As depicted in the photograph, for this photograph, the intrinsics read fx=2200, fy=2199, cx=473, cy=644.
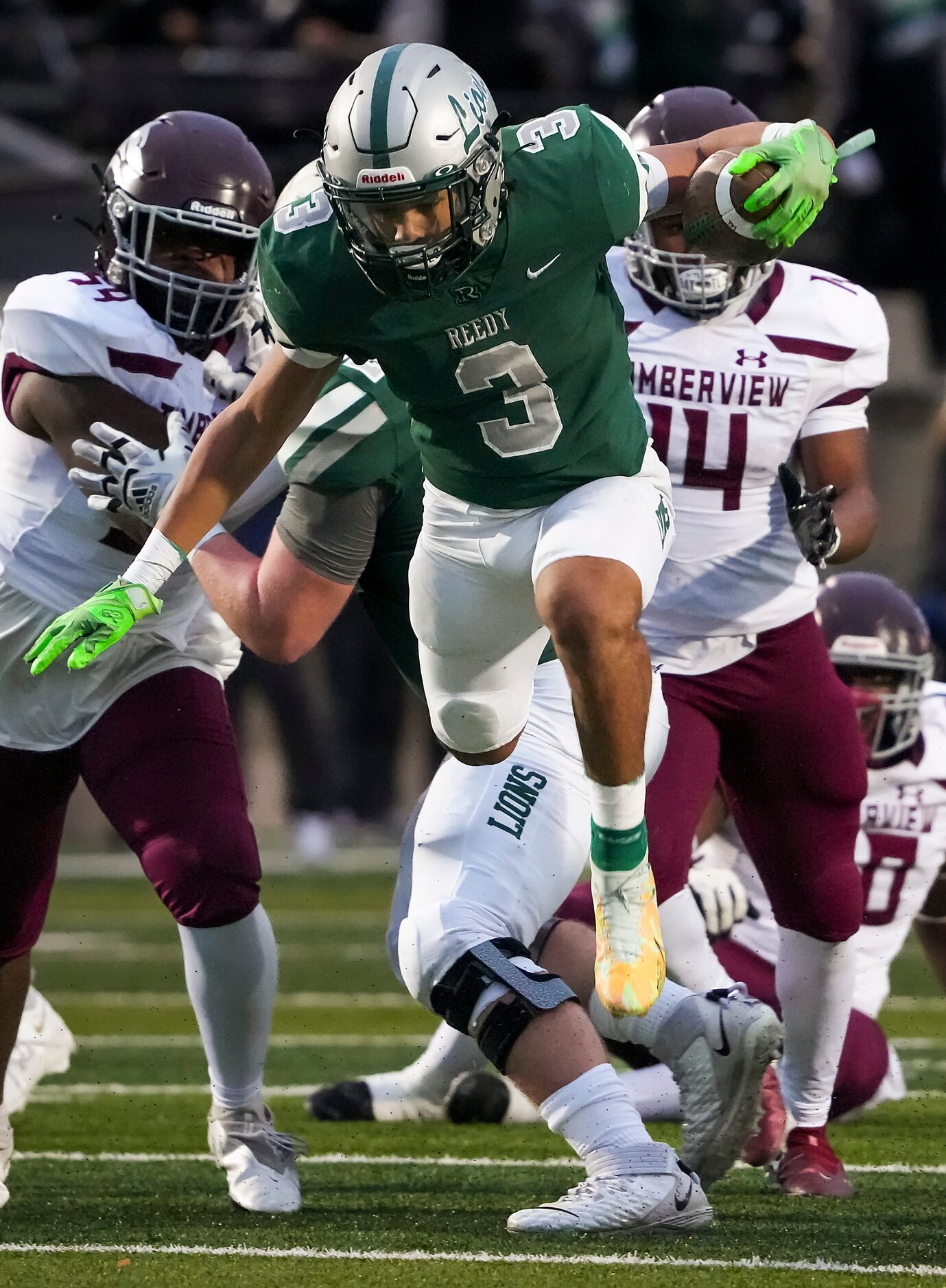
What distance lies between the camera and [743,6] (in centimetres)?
1106

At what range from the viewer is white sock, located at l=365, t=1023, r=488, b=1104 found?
4.60 meters

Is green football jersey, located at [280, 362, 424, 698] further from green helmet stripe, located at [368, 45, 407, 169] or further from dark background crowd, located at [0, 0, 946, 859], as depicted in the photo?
dark background crowd, located at [0, 0, 946, 859]

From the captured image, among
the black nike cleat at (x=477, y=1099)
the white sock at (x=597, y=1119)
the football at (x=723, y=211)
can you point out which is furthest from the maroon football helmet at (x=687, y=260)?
the black nike cleat at (x=477, y=1099)

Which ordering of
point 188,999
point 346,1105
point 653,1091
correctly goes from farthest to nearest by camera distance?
point 188,999, point 346,1105, point 653,1091

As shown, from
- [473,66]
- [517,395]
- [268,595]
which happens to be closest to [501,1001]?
[268,595]

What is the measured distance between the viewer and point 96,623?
324 centimetres

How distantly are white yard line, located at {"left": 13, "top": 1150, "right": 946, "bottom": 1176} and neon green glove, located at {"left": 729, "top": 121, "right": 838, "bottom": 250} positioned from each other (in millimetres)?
1759

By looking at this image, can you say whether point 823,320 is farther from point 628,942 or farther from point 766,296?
point 628,942

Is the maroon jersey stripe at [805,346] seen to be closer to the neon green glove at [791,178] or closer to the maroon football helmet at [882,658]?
the neon green glove at [791,178]

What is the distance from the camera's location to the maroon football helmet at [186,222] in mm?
3693

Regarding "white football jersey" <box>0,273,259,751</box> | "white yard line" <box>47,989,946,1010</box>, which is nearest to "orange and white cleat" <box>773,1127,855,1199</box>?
"white football jersey" <box>0,273,259,751</box>

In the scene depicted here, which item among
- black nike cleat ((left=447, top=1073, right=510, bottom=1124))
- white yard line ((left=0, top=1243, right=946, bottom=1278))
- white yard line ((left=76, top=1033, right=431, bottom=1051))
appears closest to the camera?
white yard line ((left=0, top=1243, right=946, bottom=1278))

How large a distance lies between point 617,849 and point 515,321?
0.78 meters

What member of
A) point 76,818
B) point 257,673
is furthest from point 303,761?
point 76,818
